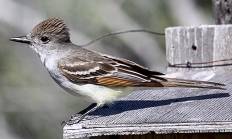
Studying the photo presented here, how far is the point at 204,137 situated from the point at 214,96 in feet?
2.42

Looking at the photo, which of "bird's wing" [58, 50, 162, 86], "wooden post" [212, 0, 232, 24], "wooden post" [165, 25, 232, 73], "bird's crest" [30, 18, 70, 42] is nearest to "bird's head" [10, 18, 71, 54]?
"bird's crest" [30, 18, 70, 42]

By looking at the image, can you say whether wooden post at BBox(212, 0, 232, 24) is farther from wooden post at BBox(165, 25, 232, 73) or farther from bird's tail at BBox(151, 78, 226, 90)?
bird's tail at BBox(151, 78, 226, 90)

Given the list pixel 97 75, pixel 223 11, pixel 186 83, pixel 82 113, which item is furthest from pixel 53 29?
pixel 223 11

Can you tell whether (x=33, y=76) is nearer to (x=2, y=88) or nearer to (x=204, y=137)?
(x=2, y=88)

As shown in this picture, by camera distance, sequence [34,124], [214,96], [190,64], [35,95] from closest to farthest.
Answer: [214,96] → [190,64] → [34,124] → [35,95]

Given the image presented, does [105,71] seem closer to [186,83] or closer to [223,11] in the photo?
[186,83]

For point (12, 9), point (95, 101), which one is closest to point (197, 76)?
point (95, 101)

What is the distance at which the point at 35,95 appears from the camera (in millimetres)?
14266

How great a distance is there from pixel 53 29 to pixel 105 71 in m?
0.92

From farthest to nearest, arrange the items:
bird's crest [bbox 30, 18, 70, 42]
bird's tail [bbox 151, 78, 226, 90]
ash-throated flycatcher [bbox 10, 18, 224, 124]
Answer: bird's crest [bbox 30, 18, 70, 42], ash-throated flycatcher [bbox 10, 18, 224, 124], bird's tail [bbox 151, 78, 226, 90]

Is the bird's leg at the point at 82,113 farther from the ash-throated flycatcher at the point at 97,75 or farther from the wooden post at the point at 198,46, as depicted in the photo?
the wooden post at the point at 198,46

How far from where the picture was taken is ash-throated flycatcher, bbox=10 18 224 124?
557 cm

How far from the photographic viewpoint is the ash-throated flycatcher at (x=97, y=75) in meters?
5.57

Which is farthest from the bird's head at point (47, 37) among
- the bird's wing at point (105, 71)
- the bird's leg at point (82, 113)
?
the bird's leg at point (82, 113)
